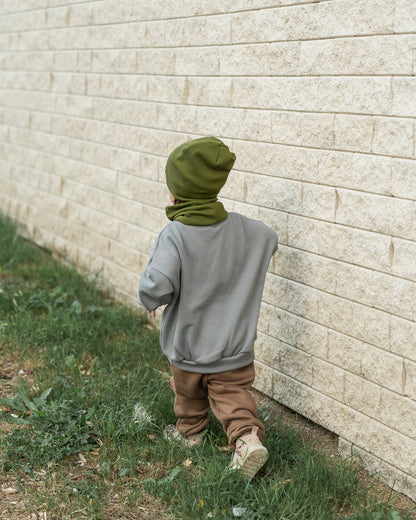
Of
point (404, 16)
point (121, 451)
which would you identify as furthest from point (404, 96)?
point (121, 451)

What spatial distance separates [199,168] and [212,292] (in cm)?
56

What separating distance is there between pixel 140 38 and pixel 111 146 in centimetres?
86

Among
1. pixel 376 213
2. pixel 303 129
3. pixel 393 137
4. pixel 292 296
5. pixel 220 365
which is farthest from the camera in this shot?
pixel 292 296

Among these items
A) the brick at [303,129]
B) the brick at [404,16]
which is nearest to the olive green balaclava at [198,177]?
the brick at [303,129]

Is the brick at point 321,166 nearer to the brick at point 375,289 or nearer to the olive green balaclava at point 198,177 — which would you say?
the brick at point 375,289

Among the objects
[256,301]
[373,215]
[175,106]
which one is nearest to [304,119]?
[373,215]

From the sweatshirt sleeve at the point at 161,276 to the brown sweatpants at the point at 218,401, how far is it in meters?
0.42

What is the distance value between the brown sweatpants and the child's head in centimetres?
82

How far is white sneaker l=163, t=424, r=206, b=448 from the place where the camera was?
3.46 m

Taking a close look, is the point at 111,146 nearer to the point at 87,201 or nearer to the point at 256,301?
the point at 87,201

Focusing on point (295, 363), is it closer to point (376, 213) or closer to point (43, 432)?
point (376, 213)

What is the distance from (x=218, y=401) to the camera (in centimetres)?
337

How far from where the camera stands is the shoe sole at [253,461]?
121 inches

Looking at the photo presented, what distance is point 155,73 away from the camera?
4.87 m
